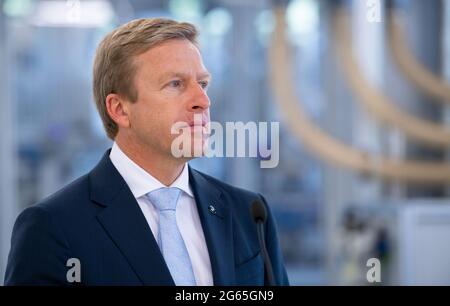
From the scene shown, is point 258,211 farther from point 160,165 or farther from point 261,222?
point 160,165

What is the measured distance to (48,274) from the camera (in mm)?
901

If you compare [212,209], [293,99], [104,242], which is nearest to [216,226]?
[212,209]

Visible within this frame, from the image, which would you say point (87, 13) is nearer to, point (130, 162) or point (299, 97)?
point (299, 97)

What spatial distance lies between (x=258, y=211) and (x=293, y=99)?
8.99 ft

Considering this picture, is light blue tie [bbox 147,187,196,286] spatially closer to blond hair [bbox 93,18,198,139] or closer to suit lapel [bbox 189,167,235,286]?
suit lapel [bbox 189,167,235,286]

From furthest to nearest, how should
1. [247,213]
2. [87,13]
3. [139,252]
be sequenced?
[87,13] → [247,213] → [139,252]

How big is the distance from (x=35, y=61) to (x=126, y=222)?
3.54 m

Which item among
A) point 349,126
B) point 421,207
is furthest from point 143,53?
point 349,126

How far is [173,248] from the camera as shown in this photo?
0.93 meters

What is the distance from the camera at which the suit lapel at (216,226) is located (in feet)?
3.03

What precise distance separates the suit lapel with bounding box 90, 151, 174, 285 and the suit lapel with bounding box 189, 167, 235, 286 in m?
0.06

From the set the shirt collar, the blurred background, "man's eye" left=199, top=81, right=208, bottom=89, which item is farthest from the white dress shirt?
the blurred background

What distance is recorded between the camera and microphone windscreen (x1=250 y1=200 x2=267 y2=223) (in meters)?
0.92

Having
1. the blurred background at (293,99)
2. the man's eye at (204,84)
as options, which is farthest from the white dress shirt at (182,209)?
the blurred background at (293,99)
